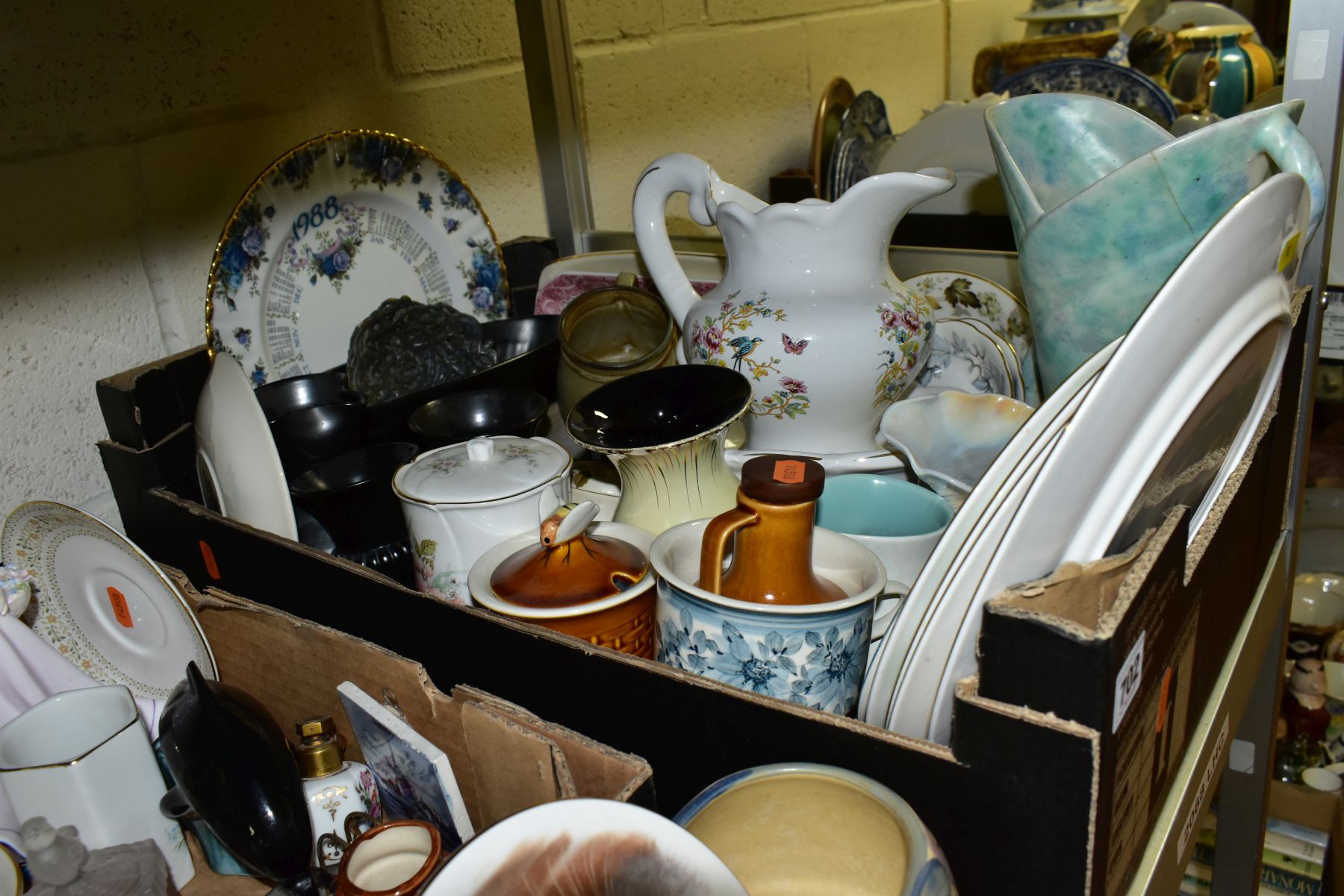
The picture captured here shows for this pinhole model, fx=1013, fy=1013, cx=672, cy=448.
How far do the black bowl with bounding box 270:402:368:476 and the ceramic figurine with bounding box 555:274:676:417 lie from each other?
0.16 m

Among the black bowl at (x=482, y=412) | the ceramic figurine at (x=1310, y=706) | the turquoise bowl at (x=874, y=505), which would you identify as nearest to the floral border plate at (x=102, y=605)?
the black bowl at (x=482, y=412)

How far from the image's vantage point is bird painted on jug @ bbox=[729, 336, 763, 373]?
72cm

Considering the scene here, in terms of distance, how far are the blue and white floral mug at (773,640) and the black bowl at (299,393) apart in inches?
15.9

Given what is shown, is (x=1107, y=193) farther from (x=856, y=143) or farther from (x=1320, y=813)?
(x=1320, y=813)

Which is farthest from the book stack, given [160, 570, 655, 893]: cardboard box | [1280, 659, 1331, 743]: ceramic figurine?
[160, 570, 655, 893]: cardboard box

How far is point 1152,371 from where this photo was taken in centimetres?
43

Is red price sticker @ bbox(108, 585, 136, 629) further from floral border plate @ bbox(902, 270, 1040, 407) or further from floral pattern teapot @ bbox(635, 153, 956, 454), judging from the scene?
floral border plate @ bbox(902, 270, 1040, 407)

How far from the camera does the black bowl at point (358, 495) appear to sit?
0.68m

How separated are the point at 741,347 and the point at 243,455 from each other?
35cm

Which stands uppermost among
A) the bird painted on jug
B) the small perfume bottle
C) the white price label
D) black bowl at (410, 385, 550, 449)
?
the bird painted on jug

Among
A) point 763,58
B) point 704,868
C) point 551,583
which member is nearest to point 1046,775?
point 704,868

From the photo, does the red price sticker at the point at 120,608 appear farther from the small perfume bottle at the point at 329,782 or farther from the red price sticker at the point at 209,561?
the small perfume bottle at the point at 329,782

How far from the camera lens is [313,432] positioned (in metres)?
0.75

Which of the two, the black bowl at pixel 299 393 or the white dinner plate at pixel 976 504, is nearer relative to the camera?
the white dinner plate at pixel 976 504
